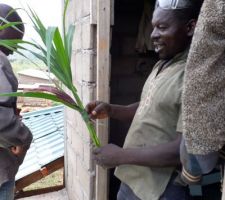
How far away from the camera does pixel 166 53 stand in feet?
4.18

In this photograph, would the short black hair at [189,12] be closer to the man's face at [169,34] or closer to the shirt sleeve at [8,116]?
the man's face at [169,34]

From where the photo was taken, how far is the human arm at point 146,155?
1134 mm

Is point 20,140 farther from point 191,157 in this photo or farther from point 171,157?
point 191,157

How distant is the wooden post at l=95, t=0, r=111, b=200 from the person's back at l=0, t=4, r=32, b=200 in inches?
19.1

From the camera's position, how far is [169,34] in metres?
1.20

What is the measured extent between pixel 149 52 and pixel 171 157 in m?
1.87

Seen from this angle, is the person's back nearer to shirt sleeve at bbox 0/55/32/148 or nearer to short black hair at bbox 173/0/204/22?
shirt sleeve at bbox 0/55/32/148

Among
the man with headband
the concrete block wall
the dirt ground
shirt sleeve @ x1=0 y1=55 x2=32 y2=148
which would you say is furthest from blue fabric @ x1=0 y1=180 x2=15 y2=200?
the dirt ground

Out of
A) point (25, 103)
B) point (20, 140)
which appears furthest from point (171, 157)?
point (25, 103)

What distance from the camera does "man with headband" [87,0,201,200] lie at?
45.6 inches

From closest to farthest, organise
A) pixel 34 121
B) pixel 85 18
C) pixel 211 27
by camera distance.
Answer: pixel 211 27
pixel 85 18
pixel 34 121

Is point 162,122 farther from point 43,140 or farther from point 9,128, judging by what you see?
point 43,140

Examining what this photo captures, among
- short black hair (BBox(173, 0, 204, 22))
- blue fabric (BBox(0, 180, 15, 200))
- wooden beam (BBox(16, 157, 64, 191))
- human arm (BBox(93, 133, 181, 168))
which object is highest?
short black hair (BBox(173, 0, 204, 22))

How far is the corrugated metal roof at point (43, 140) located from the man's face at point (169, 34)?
88.1 inches
